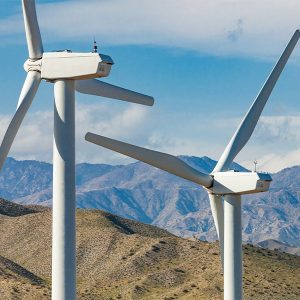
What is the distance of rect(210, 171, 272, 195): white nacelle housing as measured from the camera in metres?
91.0

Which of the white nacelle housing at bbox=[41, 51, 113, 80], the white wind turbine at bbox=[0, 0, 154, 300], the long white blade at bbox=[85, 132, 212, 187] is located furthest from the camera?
the long white blade at bbox=[85, 132, 212, 187]

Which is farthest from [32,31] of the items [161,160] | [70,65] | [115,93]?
[161,160]

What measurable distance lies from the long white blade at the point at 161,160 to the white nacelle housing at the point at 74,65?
19.9ft

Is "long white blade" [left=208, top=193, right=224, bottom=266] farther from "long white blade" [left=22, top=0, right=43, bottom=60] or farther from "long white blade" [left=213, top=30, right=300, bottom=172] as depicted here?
"long white blade" [left=22, top=0, right=43, bottom=60]

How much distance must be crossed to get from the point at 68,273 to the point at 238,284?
18563mm

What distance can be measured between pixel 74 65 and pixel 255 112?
86.3ft

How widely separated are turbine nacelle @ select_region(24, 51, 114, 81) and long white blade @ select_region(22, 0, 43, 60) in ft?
2.54

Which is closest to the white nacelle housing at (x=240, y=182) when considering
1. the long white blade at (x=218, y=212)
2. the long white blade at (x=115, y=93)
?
the long white blade at (x=218, y=212)

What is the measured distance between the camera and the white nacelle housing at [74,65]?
7650cm

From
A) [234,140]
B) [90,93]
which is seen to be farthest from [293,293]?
[90,93]

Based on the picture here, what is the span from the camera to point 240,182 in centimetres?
9212

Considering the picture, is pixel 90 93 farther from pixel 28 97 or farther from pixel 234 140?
pixel 234 140

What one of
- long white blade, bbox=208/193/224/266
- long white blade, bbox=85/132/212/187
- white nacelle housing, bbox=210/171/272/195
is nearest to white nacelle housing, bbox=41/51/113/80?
long white blade, bbox=85/132/212/187

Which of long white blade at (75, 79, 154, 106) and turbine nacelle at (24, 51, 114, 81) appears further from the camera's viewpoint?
long white blade at (75, 79, 154, 106)
